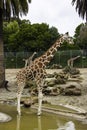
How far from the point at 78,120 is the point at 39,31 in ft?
170

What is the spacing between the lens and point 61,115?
15.8 m

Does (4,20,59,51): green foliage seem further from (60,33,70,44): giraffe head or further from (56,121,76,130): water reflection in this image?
(56,121,76,130): water reflection

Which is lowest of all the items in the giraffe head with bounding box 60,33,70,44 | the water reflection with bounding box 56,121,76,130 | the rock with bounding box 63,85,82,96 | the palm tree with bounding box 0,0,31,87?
the water reflection with bounding box 56,121,76,130

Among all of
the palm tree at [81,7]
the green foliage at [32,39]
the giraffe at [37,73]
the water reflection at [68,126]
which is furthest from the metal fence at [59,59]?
the water reflection at [68,126]

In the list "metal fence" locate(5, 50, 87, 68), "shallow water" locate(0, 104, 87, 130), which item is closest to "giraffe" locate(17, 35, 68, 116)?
"shallow water" locate(0, 104, 87, 130)

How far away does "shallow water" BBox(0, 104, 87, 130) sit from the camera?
13586 millimetres

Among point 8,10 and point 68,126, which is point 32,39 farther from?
point 68,126

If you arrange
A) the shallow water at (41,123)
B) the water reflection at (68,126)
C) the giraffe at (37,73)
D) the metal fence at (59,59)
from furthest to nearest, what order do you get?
the metal fence at (59,59) → the giraffe at (37,73) → the shallow water at (41,123) → the water reflection at (68,126)

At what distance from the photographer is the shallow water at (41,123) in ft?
44.6

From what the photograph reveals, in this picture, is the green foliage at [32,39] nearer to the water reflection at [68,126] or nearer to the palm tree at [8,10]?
the palm tree at [8,10]

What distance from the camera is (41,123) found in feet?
47.2

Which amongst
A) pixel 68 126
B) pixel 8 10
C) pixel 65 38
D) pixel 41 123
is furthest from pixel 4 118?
pixel 8 10

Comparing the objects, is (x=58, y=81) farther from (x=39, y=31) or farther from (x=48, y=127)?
(x=39, y=31)

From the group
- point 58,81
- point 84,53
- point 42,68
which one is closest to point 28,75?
point 42,68
